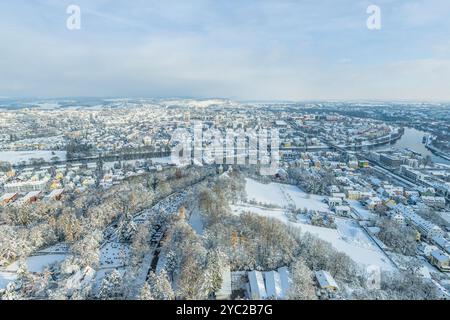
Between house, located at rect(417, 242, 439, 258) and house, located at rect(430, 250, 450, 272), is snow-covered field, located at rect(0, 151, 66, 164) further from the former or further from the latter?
house, located at rect(430, 250, 450, 272)

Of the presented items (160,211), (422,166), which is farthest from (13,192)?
(422,166)

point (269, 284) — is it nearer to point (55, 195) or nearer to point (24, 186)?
point (55, 195)

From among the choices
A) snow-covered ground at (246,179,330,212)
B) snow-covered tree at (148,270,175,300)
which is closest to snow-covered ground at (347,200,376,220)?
snow-covered ground at (246,179,330,212)

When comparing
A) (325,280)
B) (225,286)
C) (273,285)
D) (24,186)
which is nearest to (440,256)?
(325,280)
